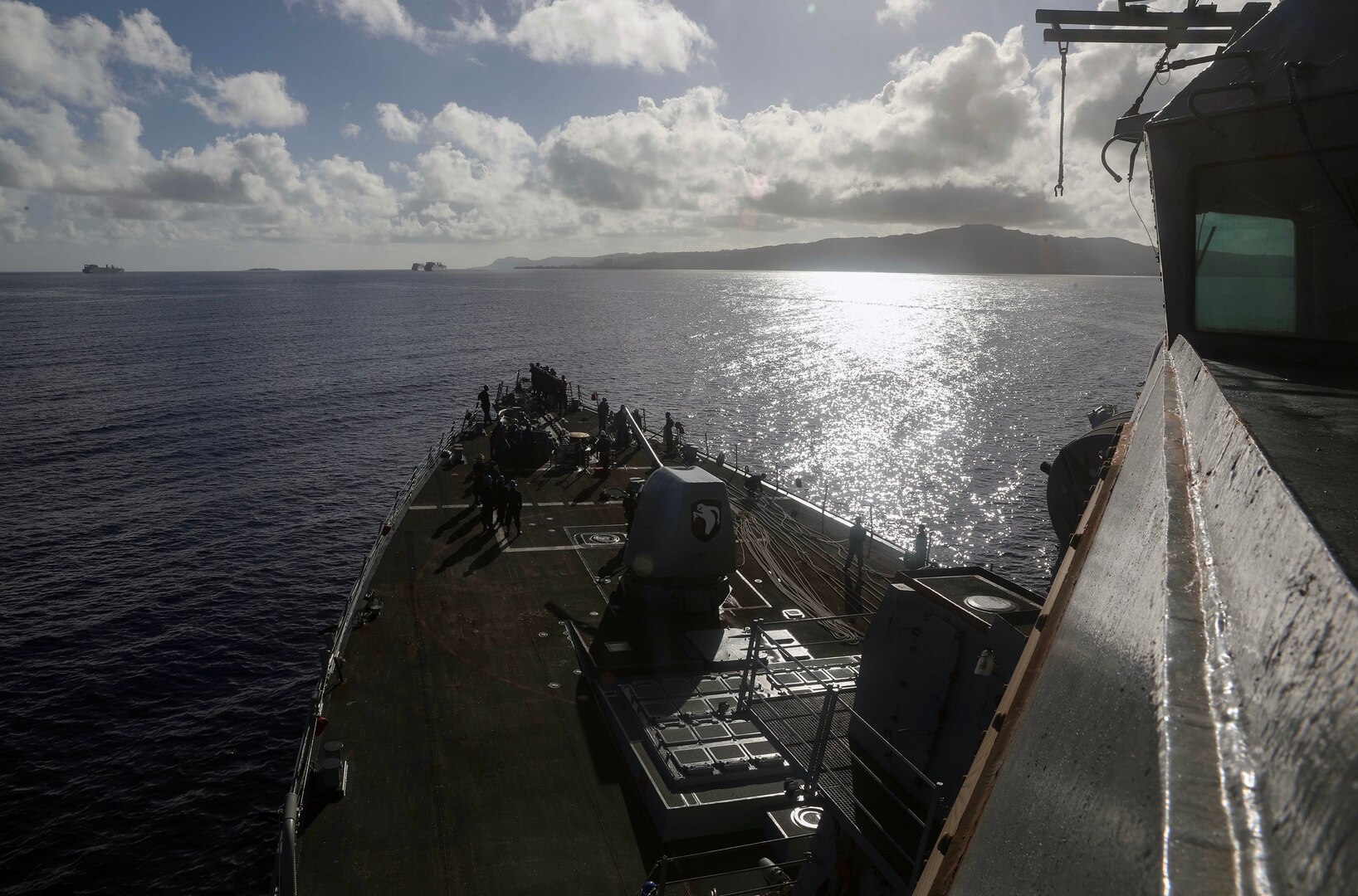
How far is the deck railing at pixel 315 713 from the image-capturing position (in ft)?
35.8

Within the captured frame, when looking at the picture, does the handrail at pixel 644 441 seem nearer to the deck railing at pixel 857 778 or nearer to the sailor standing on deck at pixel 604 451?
the sailor standing on deck at pixel 604 451

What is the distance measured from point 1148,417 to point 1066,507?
1299 cm

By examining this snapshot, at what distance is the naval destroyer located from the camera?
4.44 ft

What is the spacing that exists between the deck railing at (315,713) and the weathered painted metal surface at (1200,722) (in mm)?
11184

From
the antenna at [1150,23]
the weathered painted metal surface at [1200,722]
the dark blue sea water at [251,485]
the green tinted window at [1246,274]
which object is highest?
the antenna at [1150,23]

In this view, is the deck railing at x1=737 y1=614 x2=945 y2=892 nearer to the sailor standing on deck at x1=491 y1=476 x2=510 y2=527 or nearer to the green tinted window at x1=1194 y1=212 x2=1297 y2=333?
the green tinted window at x1=1194 y1=212 x2=1297 y2=333

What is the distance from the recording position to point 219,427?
2351 inches

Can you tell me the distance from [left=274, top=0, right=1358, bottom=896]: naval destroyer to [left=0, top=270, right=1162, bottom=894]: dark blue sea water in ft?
22.6

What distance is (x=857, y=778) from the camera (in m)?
11.4

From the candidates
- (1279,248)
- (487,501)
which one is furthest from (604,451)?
(1279,248)

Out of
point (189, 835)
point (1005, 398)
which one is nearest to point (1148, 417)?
point (189, 835)

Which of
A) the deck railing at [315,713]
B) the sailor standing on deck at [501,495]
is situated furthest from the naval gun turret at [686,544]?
the sailor standing on deck at [501,495]

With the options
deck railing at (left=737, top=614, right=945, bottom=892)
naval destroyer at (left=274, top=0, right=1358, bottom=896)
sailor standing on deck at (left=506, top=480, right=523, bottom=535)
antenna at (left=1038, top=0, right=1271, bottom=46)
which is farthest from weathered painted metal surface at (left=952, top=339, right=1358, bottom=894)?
sailor standing on deck at (left=506, top=480, right=523, bottom=535)

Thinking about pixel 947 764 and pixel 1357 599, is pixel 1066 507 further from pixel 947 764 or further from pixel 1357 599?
pixel 1357 599
